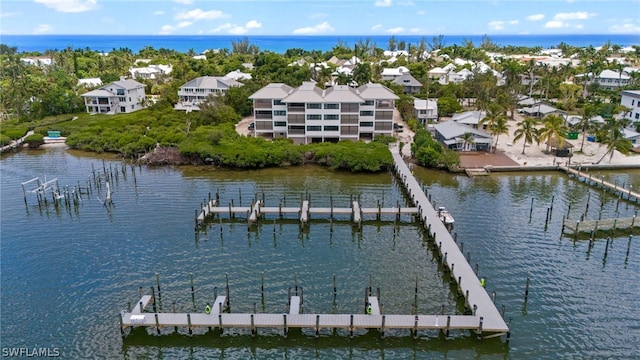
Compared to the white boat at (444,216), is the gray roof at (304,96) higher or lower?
higher

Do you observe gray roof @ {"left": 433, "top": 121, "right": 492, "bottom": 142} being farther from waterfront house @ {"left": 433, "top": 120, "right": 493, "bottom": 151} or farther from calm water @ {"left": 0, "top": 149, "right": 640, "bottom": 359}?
calm water @ {"left": 0, "top": 149, "right": 640, "bottom": 359}

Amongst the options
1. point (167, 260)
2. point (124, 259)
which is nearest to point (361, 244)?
point (167, 260)

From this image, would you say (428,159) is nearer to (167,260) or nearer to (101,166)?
(167,260)

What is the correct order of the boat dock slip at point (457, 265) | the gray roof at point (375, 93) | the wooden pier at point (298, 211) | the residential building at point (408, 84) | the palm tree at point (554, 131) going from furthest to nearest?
the residential building at point (408, 84), the gray roof at point (375, 93), the palm tree at point (554, 131), the wooden pier at point (298, 211), the boat dock slip at point (457, 265)

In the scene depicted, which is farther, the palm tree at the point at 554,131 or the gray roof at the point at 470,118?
the gray roof at the point at 470,118

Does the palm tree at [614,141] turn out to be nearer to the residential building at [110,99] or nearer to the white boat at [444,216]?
the white boat at [444,216]

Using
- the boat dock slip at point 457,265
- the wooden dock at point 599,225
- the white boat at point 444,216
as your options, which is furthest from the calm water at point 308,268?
the wooden dock at point 599,225
